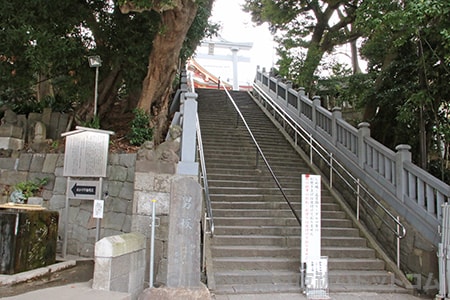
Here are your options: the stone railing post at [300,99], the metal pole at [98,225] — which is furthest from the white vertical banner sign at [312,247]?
the stone railing post at [300,99]

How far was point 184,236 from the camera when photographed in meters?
4.86

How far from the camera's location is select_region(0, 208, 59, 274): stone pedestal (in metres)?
5.16

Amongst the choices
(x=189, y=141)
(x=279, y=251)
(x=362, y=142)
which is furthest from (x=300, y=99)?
(x=279, y=251)

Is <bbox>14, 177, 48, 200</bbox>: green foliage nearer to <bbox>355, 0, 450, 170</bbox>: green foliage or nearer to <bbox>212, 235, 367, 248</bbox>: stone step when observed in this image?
<bbox>212, 235, 367, 248</bbox>: stone step

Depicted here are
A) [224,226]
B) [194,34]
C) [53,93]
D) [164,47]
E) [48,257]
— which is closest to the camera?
[48,257]

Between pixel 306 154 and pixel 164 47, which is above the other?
pixel 164 47

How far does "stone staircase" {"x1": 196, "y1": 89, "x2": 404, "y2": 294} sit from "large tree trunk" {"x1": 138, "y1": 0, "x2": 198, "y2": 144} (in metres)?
1.50

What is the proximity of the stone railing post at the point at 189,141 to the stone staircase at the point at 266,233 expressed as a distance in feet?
4.08

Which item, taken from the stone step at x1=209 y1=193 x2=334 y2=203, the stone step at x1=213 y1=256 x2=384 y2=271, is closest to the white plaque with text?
the stone step at x1=209 y1=193 x2=334 y2=203

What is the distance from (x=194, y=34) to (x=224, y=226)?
5.81m

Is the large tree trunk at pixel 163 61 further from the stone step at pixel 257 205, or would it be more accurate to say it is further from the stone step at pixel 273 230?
the stone step at pixel 273 230


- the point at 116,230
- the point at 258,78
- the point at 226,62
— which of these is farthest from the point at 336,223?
the point at 226,62

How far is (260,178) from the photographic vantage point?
27.6ft

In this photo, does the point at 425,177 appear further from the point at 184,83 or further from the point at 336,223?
the point at 184,83
